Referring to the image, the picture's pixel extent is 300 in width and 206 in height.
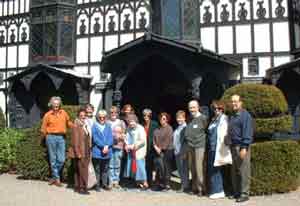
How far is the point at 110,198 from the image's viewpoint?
27.9 ft

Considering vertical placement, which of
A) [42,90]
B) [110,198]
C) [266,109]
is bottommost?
[110,198]

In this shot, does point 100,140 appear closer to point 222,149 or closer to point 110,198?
point 110,198

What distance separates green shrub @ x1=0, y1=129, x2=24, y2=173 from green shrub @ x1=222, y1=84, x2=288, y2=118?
249 inches

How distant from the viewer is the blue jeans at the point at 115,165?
9406 mm

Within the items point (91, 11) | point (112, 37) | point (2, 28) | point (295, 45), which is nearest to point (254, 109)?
point (295, 45)

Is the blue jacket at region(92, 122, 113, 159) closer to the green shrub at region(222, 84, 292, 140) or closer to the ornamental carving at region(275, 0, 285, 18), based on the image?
the green shrub at region(222, 84, 292, 140)

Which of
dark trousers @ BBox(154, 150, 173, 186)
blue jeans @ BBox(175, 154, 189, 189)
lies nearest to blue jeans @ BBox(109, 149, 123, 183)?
dark trousers @ BBox(154, 150, 173, 186)

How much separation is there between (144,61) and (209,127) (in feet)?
18.4

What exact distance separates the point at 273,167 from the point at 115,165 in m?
3.42

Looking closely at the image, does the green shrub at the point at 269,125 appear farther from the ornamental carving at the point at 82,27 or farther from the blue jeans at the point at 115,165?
the ornamental carving at the point at 82,27

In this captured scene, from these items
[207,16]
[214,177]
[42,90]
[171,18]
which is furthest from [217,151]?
[42,90]

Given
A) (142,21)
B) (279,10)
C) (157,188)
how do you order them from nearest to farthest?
(157,188)
(279,10)
(142,21)

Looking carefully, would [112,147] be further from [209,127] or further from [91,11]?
[91,11]

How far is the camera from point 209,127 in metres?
8.63
